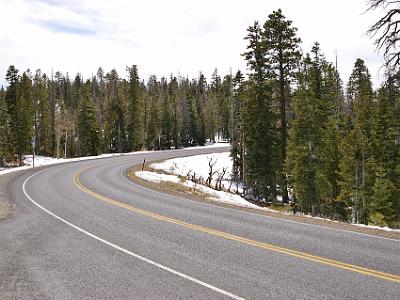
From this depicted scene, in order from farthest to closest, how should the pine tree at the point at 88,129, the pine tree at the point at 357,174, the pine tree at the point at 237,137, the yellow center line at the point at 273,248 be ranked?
the pine tree at the point at 88,129, the pine tree at the point at 237,137, the pine tree at the point at 357,174, the yellow center line at the point at 273,248

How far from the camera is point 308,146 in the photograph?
2870cm

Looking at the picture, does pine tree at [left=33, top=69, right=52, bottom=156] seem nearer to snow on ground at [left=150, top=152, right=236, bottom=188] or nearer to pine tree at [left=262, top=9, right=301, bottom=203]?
snow on ground at [left=150, top=152, right=236, bottom=188]

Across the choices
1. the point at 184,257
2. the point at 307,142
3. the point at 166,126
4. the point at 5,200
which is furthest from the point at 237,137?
the point at 166,126

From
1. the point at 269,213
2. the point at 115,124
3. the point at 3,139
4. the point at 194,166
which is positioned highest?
the point at 115,124

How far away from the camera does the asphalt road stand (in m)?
7.32

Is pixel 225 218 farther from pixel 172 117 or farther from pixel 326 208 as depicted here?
pixel 172 117

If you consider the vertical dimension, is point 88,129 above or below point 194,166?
above

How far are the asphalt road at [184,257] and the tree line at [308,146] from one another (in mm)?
14579

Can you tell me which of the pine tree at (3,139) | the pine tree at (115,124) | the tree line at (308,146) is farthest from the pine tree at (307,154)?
the pine tree at (115,124)

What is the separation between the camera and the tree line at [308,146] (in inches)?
1142

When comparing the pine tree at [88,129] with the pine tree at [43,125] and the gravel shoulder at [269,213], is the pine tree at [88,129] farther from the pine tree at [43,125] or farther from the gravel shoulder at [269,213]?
the gravel shoulder at [269,213]

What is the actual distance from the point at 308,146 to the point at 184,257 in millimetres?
21237

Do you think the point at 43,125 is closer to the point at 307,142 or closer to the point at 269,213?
the point at 307,142

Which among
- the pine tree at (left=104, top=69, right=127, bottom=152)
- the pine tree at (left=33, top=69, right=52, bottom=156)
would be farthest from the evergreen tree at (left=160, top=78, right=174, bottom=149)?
the pine tree at (left=33, top=69, right=52, bottom=156)
